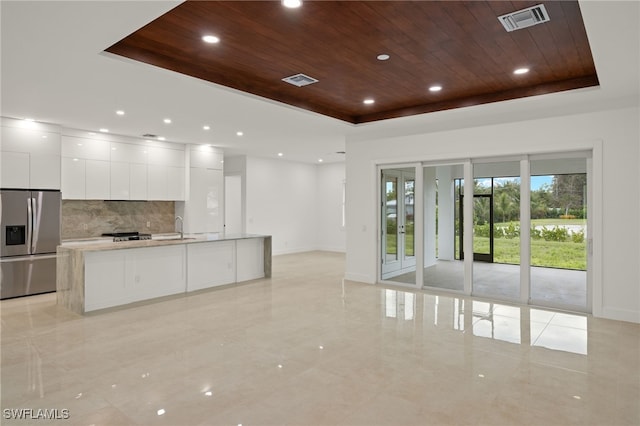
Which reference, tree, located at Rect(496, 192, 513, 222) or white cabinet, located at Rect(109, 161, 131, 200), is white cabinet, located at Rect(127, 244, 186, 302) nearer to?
white cabinet, located at Rect(109, 161, 131, 200)

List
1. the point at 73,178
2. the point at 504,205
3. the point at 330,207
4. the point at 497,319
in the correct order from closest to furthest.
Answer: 1. the point at 497,319
2. the point at 504,205
3. the point at 73,178
4. the point at 330,207

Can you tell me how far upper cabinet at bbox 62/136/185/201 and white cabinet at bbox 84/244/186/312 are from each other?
237 centimetres

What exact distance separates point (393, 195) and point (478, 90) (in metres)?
2.55

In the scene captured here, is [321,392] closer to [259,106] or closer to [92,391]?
[92,391]

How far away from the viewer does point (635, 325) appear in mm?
4785

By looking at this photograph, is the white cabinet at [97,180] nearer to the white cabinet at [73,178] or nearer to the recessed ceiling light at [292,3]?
the white cabinet at [73,178]

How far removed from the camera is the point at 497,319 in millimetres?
4988

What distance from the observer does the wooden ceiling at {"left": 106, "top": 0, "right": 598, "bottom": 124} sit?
313 cm

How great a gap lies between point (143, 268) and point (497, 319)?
5026 mm

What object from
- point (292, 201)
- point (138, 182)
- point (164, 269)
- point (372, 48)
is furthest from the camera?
point (292, 201)

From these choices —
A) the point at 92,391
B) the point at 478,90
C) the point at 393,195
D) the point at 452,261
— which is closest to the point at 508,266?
the point at 452,261

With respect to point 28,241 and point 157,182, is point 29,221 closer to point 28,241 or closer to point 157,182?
point 28,241

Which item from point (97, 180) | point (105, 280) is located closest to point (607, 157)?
point (105, 280)

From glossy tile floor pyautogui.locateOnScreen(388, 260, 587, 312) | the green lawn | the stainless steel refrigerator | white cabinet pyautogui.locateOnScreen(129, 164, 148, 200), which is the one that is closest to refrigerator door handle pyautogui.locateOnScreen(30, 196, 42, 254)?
the stainless steel refrigerator
